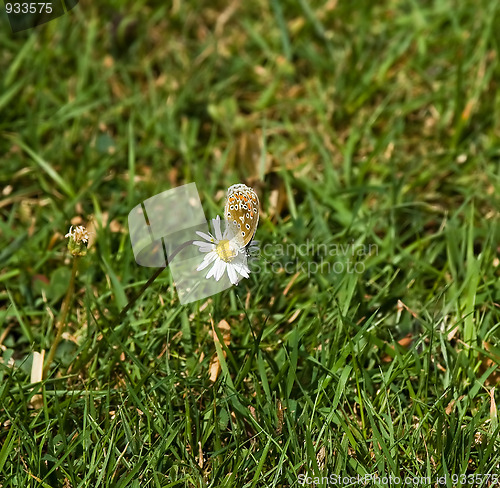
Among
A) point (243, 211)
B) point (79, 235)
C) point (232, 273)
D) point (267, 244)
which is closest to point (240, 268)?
point (232, 273)

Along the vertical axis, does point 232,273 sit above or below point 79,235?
below

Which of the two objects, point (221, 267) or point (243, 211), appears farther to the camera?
point (221, 267)

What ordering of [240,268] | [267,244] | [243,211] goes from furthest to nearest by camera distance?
[267,244], [240,268], [243,211]

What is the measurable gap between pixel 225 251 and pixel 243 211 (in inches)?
6.2

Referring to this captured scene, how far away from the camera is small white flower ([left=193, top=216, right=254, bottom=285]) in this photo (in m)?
1.72

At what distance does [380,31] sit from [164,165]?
1373 mm

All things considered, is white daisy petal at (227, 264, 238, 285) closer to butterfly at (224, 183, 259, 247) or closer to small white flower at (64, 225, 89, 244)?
butterfly at (224, 183, 259, 247)

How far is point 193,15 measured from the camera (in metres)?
3.60

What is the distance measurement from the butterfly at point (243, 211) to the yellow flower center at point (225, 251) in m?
0.06

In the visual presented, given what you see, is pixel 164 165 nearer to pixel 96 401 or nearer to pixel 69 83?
pixel 69 83

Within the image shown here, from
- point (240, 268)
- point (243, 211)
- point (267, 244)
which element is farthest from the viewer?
point (267, 244)

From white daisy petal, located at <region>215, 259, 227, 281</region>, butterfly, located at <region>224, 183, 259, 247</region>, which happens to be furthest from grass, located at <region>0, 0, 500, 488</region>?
butterfly, located at <region>224, 183, 259, 247</region>

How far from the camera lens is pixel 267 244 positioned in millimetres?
2486

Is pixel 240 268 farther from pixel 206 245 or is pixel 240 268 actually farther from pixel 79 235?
pixel 79 235
